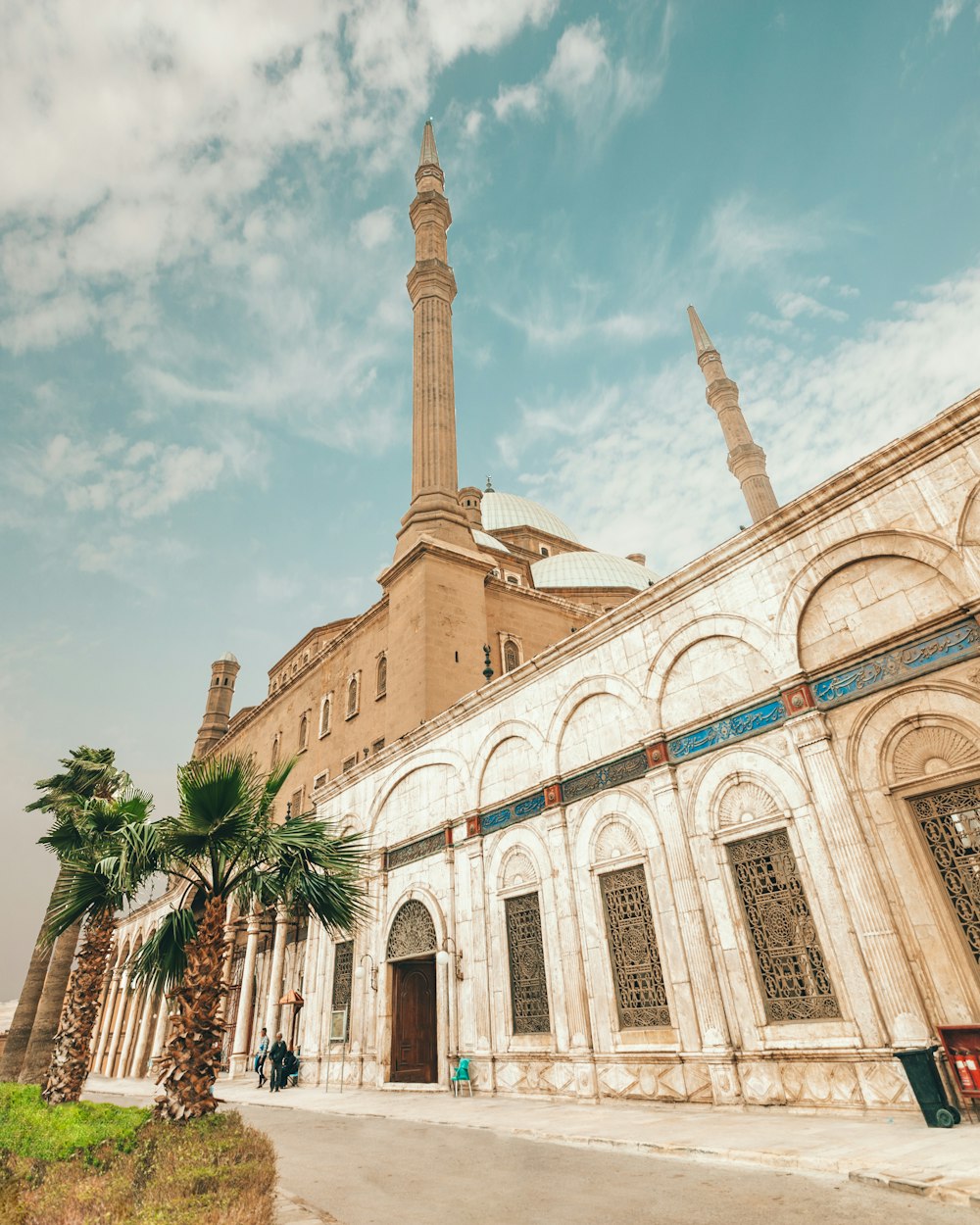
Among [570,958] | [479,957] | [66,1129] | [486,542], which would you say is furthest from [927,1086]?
[486,542]

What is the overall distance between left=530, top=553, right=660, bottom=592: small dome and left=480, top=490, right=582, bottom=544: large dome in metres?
6.57

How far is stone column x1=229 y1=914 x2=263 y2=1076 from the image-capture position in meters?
20.1

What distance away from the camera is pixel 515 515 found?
40312 millimetres

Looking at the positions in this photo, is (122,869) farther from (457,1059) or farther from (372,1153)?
(457,1059)

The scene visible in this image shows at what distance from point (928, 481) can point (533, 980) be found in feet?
29.7

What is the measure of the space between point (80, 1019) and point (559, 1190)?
8.72 m

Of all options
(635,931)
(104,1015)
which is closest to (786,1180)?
(635,931)

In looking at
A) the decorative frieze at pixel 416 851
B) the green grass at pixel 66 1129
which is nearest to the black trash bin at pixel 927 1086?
the green grass at pixel 66 1129

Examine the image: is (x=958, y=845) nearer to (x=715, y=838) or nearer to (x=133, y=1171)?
(x=715, y=838)

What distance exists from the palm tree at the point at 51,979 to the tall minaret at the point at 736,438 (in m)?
23.0

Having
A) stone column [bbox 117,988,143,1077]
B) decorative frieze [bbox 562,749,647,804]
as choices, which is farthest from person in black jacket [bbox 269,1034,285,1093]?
stone column [bbox 117,988,143,1077]

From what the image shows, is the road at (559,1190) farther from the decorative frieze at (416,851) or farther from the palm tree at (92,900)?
the decorative frieze at (416,851)

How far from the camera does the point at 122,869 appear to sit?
7547mm

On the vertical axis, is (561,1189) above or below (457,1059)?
below
